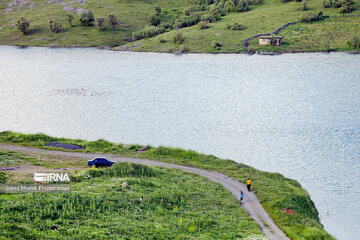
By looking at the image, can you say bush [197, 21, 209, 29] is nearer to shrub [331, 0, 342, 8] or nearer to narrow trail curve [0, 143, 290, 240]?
shrub [331, 0, 342, 8]

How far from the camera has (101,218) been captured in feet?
106

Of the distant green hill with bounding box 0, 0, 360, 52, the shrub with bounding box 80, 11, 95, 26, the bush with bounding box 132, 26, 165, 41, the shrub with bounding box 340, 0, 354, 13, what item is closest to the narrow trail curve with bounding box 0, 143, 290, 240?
the distant green hill with bounding box 0, 0, 360, 52

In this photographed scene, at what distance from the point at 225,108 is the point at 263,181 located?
126ft

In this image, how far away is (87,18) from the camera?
192000mm

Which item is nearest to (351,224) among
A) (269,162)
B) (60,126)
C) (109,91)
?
(269,162)

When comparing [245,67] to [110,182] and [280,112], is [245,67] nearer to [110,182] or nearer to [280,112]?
[280,112]

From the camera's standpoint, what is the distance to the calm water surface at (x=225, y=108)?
5916cm

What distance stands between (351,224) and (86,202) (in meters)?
32.8

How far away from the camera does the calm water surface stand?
5916cm

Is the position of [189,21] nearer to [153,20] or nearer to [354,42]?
[153,20]

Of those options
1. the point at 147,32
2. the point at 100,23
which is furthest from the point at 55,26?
the point at 147,32

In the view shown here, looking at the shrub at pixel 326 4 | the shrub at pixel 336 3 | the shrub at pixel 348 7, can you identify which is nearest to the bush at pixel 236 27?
the shrub at pixel 326 4

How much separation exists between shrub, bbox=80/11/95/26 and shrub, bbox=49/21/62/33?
12126 millimetres

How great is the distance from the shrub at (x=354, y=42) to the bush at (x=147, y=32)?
89.2 meters
